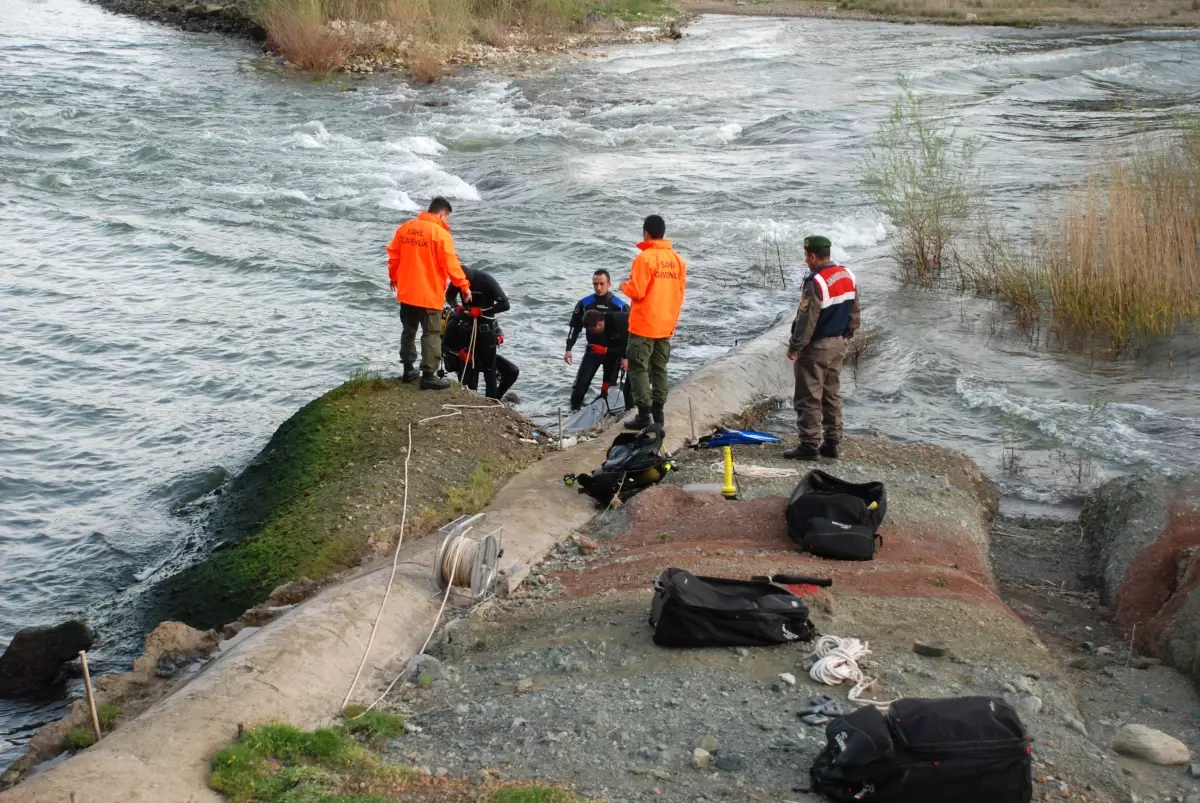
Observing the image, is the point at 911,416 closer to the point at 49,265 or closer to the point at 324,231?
the point at 324,231

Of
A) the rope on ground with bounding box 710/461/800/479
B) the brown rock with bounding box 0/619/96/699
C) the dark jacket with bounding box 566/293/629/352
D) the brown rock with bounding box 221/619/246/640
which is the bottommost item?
the brown rock with bounding box 0/619/96/699

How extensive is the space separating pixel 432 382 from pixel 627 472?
307cm

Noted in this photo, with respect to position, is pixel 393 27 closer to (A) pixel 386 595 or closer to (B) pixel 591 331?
(B) pixel 591 331

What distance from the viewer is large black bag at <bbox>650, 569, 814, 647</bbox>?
7523 millimetres

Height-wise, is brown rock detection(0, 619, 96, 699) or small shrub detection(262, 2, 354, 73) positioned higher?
small shrub detection(262, 2, 354, 73)

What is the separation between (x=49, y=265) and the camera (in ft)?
69.2

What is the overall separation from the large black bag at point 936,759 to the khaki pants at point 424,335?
7.50m

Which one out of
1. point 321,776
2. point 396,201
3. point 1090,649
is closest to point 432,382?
point 321,776

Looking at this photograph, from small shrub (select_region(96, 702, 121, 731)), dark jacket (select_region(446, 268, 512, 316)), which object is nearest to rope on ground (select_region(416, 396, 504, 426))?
dark jacket (select_region(446, 268, 512, 316))

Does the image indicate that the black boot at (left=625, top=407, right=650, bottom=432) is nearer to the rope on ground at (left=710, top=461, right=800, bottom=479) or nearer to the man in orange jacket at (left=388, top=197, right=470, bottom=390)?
the rope on ground at (left=710, top=461, right=800, bottom=479)

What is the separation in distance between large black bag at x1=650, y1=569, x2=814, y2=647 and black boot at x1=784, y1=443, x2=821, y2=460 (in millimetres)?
3704

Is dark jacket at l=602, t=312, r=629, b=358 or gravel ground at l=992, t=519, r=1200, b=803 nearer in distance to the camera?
gravel ground at l=992, t=519, r=1200, b=803

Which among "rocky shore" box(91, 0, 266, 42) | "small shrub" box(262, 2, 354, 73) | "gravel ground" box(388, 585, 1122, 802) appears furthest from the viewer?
"rocky shore" box(91, 0, 266, 42)

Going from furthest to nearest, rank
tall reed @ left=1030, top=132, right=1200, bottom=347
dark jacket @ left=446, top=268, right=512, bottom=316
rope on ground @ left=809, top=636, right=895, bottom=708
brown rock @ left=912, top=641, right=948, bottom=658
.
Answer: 1. tall reed @ left=1030, top=132, right=1200, bottom=347
2. dark jacket @ left=446, top=268, right=512, bottom=316
3. brown rock @ left=912, top=641, right=948, bottom=658
4. rope on ground @ left=809, top=636, right=895, bottom=708
